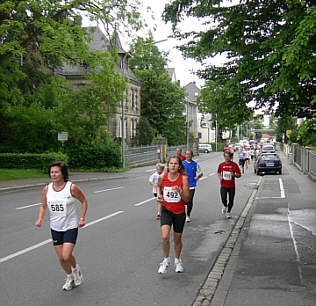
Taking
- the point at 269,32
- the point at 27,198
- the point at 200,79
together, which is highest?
the point at 269,32

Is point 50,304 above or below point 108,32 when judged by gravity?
below

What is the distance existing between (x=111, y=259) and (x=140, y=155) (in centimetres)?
3481

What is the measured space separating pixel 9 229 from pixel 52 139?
20.6 meters

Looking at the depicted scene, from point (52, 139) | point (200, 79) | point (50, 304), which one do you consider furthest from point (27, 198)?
point (52, 139)

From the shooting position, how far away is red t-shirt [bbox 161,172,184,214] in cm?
605

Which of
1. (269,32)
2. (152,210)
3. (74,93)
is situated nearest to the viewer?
(269,32)

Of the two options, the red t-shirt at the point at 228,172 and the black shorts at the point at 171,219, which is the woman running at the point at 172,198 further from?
the red t-shirt at the point at 228,172

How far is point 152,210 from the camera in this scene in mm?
12828

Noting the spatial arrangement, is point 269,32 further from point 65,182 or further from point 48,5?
point 48,5

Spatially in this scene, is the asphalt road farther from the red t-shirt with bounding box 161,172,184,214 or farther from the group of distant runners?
the red t-shirt with bounding box 161,172,184,214

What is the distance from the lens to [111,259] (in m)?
7.11

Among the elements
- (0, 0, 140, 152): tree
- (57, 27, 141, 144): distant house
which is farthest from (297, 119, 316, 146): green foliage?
(57, 27, 141, 144): distant house

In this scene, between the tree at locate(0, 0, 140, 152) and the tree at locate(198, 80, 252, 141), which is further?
the tree at locate(0, 0, 140, 152)

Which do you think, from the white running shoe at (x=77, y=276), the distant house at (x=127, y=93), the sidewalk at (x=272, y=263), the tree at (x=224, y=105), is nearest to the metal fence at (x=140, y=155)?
the distant house at (x=127, y=93)
